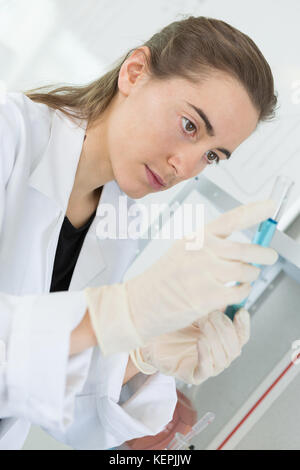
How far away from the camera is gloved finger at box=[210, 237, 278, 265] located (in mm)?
575

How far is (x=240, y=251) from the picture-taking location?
1.89ft

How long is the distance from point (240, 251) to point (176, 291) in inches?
3.9

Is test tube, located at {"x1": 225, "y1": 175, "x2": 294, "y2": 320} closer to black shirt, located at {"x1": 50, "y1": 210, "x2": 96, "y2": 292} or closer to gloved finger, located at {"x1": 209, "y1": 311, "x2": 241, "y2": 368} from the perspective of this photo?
gloved finger, located at {"x1": 209, "y1": 311, "x2": 241, "y2": 368}

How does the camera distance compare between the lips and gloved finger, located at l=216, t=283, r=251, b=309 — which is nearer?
gloved finger, located at l=216, t=283, r=251, b=309

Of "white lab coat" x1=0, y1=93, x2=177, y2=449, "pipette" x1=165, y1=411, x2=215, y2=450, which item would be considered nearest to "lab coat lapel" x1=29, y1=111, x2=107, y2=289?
"white lab coat" x1=0, y1=93, x2=177, y2=449

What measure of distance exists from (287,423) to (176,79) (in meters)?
0.88

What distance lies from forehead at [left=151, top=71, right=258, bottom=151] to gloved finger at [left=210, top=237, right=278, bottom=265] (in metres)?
0.33

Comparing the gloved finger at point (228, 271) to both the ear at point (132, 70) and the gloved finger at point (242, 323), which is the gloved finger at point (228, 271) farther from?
the ear at point (132, 70)

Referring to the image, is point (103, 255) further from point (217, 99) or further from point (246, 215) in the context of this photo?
point (246, 215)

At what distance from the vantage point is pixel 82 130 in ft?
3.21

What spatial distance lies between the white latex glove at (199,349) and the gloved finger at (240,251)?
6.5 inches

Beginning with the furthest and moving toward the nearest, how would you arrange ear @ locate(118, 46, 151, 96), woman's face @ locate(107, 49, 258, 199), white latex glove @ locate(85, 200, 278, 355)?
ear @ locate(118, 46, 151, 96), woman's face @ locate(107, 49, 258, 199), white latex glove @ locate(85, 200, 278, 355)

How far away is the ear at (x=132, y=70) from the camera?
935 mm
